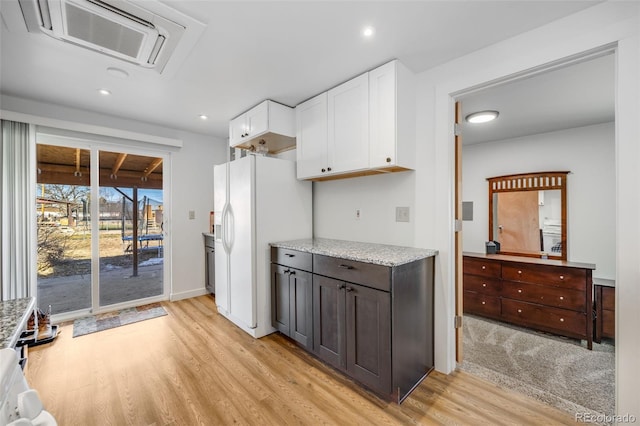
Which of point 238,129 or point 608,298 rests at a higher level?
point 238,129

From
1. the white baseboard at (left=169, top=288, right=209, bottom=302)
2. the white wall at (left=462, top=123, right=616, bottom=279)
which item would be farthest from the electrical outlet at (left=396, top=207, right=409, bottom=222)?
the white baseboard at (left=169, top=288, right=209, bottom=302)

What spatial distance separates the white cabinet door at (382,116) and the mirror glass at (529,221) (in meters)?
2.53

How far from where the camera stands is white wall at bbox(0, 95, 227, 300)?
378 centimetres

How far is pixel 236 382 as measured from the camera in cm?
200

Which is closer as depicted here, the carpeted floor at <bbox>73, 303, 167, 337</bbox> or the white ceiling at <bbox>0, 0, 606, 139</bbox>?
the white ceiling at <bbox>0, 0, 606, 139</bbox>

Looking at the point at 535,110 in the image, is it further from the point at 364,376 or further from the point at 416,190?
the point at 364,376

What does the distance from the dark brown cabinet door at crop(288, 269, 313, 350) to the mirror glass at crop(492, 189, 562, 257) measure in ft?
9.49

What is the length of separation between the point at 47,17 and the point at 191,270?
307 centimetres

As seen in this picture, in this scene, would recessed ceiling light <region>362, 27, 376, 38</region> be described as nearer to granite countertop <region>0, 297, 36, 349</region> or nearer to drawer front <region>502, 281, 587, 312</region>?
granite countertop <region>0, 297, 36, 349</region>

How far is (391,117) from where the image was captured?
205cm

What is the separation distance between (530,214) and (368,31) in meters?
3.13

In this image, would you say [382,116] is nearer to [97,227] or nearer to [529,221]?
[529,221]

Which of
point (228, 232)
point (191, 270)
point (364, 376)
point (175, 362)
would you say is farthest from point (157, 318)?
point (364, 376)

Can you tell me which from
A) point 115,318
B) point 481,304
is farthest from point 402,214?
point 115,318
